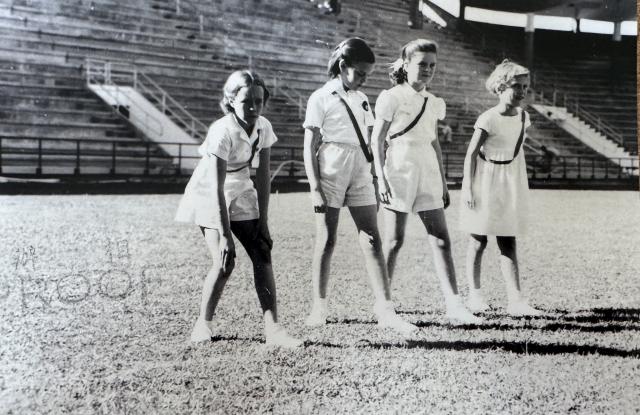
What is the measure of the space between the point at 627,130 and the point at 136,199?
4.78 metres

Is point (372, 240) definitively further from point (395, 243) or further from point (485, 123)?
point (485, 123)

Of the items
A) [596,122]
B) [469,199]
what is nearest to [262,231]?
[469,199]

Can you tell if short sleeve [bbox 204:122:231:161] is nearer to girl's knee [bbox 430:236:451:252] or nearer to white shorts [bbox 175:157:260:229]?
white shorts [bbox 175:157:260:229]

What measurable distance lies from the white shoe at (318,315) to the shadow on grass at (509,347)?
8.4 inches

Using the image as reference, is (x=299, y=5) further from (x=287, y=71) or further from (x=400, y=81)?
(x=400, y=81)

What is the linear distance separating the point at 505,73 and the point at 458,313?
0.86m

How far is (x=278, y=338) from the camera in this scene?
6.09 feet

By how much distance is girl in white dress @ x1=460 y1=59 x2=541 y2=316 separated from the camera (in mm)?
2365

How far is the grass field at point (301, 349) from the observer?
1475mm

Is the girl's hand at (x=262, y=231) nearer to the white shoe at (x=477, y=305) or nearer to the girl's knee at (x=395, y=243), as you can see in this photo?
the girl's knee at (x=395, y=243)

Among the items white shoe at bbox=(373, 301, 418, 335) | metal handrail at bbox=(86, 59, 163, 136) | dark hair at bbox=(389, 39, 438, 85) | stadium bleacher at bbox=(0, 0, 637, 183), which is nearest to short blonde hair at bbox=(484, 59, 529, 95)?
dark hair at bbox=(389, 39, 438, 85)

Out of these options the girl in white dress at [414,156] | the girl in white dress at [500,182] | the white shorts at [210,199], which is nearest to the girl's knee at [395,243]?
the girl in white dress at [414,156]

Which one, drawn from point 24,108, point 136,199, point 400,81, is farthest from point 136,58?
point 400,81

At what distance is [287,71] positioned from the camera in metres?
9.15
